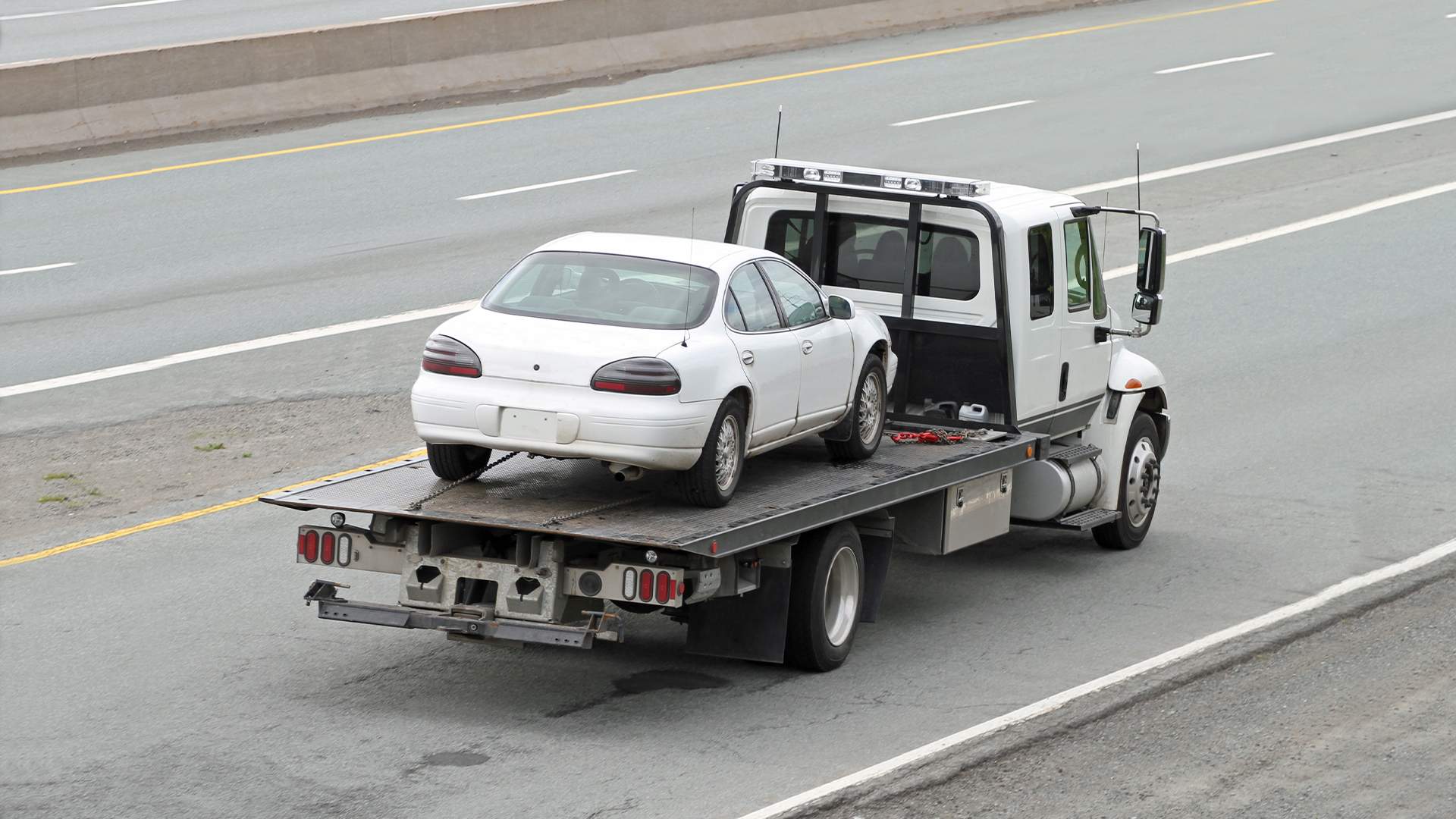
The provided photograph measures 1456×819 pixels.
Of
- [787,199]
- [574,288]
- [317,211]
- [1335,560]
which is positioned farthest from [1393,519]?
[317,211]

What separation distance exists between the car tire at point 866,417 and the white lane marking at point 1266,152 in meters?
12.3

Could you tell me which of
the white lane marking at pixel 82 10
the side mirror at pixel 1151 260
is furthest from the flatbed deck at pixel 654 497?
the white lane marking at pixel 82 10

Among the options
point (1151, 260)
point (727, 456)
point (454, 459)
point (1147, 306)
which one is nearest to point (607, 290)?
point (727, 456)

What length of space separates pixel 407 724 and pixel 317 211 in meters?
13.3

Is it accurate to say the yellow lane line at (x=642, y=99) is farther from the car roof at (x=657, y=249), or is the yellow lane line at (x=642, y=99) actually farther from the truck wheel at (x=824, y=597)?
the truck wheel at (x=824, y=597)

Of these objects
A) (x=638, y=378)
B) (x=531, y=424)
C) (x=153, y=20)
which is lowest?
(x=531, y=424)

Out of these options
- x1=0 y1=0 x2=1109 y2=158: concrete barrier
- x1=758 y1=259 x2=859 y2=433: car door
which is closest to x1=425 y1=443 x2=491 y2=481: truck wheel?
x1=758 y1=259 x2=859 y2=433: car door

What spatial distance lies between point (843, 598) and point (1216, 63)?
23.1 meters

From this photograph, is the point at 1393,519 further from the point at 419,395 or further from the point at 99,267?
the point at 99,267

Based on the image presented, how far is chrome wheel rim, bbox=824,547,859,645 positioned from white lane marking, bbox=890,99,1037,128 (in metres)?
16.6

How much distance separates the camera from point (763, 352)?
34.0 feet

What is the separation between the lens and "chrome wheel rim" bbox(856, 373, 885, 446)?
448 inches

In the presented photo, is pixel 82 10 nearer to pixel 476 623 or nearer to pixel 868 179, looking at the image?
pixel 868 179

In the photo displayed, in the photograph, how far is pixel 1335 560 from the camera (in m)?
13.2
